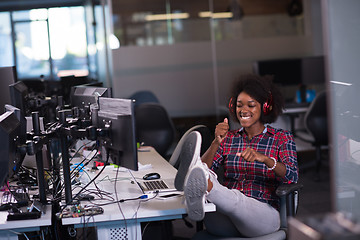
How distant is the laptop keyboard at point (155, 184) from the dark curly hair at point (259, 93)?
59cm

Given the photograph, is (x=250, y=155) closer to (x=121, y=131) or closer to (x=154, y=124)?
(x=121, y=131)

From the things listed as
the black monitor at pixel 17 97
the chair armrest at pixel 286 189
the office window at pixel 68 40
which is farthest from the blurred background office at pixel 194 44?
the chair armrest at pixel 286 189

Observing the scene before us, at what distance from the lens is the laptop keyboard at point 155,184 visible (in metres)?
2.82

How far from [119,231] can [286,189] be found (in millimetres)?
845

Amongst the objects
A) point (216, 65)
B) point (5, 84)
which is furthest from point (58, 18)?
point (5, 84)

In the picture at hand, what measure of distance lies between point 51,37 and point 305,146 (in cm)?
556

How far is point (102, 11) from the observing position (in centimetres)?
733

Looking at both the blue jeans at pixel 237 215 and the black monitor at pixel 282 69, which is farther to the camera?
the black monitor at pixel 282 69

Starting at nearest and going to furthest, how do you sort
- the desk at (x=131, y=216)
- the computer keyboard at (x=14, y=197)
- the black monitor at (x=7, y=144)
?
the black monitor at (x=7, y=144), the desk at (x=131, y=216), the computer keyboard at (x=14, y=197)

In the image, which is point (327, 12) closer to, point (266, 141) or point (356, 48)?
point (356, 48)

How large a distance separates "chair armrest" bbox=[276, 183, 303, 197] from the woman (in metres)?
0.08

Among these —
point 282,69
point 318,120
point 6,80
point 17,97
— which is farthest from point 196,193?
point 282,69

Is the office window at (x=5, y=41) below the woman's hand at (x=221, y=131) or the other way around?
the other way around

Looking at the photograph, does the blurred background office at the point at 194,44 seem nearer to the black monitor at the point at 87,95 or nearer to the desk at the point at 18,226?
the black monitor at the point at 87,95
